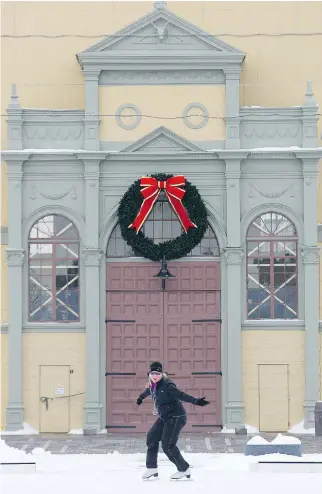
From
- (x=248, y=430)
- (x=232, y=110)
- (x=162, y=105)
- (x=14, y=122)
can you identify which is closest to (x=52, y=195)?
(x=14, y=122)

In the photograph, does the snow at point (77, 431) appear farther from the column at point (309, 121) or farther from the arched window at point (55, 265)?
the column at point (309, 121)

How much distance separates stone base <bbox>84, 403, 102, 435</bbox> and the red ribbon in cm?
335

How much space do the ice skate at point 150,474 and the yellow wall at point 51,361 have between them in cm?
577

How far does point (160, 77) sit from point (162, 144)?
1265 millimetres

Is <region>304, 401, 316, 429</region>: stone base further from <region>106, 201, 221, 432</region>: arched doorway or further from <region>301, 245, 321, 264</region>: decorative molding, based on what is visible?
<region>301, 245, 321, 264</region>: decorative molding

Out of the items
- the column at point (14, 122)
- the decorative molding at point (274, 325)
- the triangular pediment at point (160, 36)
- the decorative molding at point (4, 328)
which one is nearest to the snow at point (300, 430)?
the decorative molding at point (274, 325)

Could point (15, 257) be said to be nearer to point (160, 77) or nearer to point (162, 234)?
point (162, 234)

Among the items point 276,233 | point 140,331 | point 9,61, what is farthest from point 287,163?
point 9,61

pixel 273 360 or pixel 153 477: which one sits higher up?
pixel 273 360

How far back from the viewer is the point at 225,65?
20750 millimetres

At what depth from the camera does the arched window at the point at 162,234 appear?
2095cm

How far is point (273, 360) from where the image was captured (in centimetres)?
2078

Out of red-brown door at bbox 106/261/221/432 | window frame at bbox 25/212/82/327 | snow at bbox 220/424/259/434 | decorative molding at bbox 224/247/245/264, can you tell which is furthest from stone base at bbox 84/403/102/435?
decorative molding at bbox 224/247/245/264

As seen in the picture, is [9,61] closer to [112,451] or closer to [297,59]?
[297,59]
